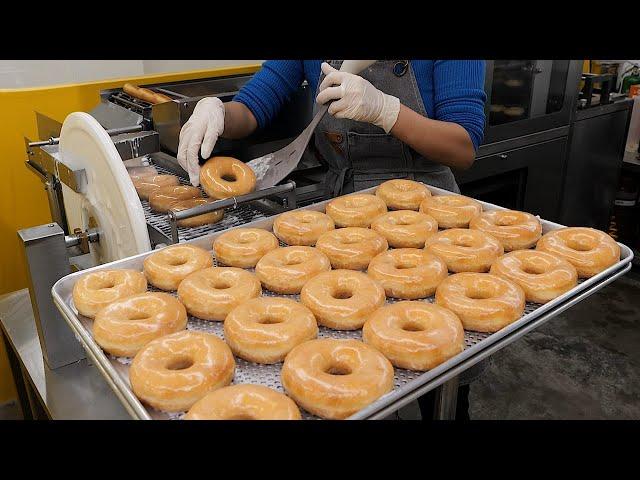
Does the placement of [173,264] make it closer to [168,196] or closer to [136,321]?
[136,321]

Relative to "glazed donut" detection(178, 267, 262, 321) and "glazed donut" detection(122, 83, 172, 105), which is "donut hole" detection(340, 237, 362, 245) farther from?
"glazed donut" detection(122, 83, 172, 105)

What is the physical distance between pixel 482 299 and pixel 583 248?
1.31ft

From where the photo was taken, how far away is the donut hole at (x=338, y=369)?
0.99m

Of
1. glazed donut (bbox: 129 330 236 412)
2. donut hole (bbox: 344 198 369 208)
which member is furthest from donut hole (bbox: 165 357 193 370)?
donut hole (bbox: 344 198 369 208)

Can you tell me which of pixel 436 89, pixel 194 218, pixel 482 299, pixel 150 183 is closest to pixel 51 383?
pixel 194 218

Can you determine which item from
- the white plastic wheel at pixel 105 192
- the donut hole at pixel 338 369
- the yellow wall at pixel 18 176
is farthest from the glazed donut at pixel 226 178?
the yellow wall at pixel 18 176

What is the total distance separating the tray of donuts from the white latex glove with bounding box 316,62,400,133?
344 mm

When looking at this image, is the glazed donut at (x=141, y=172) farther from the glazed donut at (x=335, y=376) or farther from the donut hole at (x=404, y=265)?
the glazed donut at (x=335, y=376)

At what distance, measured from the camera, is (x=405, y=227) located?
149 cm

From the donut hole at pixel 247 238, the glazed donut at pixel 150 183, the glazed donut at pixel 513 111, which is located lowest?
the donut hole at pixel 247 238

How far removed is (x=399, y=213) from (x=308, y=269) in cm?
42

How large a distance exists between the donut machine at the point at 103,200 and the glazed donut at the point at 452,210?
1.40 ft

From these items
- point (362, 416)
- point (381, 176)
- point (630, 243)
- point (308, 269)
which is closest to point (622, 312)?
point (630, 243)
